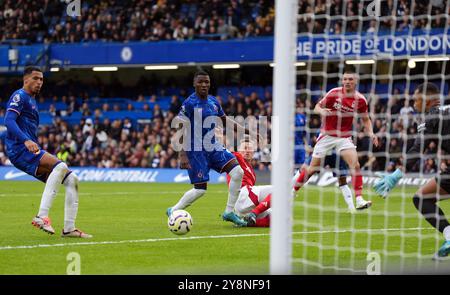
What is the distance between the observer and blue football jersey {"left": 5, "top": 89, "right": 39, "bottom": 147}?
1103 centimetres

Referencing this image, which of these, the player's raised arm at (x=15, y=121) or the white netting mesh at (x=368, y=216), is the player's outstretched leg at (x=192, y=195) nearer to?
the white netting mesh at (x=368, y=216)

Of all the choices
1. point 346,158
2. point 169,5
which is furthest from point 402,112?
point 169,5

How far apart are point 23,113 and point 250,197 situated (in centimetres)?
355

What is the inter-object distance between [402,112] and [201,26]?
1614 centimetres

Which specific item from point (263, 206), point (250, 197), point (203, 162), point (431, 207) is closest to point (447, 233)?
point (431, 207)

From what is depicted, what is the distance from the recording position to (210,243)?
10.7 meters

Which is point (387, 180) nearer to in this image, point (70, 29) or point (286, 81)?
point (286, 81)

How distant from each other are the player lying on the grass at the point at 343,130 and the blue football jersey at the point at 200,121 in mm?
2431

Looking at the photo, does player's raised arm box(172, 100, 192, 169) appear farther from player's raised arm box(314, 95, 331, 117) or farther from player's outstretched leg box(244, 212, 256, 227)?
player's raised arm box(314, 95, 331, 117)

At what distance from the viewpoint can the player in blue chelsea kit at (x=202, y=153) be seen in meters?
12.4

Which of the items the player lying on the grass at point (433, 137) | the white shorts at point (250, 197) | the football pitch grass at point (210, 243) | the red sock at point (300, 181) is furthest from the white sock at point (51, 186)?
the red sock at point (300, 181)

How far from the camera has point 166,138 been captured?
107ft

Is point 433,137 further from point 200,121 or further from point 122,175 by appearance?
point 122,175

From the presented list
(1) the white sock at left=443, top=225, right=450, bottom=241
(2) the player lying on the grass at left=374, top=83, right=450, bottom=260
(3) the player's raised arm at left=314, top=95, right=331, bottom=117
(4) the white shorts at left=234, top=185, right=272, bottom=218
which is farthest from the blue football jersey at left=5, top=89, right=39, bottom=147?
(1) the white sock at left=443, top=225, right=450, bottom=241
